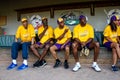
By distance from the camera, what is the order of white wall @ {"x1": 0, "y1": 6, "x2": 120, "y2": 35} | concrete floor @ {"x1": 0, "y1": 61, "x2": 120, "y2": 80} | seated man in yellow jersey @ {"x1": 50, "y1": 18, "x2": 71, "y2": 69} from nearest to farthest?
concrete floor @ {"x1": 0, "y1": 61, "x2": 120, "y2": 80} → seated man in yellow jersey @ {"x1": 50, "y1": 18, "x2": 71, "y2": 69} → white wall @ {"x1": 0, "y1": 6, "x2": 120, "y2": 35}

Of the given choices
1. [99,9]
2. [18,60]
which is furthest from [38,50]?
[99,9]

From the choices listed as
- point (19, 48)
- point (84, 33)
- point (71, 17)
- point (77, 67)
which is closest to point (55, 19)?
point (71, 17)

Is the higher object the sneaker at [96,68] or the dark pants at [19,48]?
the dark pants at [19,48]

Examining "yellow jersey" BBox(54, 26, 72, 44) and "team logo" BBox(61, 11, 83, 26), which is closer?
"yellow jersey" BBox(54, 26, 72, 44)

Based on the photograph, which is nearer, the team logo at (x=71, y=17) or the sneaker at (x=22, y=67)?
the sneaker at (x=22, y=67)

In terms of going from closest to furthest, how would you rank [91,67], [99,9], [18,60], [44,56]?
1. [91,67]
2. [44,56]
3. [18,60]
4. [99,9]

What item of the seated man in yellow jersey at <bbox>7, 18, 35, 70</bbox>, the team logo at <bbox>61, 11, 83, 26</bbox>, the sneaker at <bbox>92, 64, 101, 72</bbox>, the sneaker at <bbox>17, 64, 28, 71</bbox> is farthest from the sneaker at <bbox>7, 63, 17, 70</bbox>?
the team logo at <bbox>61, 11, 83, 26</bbox>

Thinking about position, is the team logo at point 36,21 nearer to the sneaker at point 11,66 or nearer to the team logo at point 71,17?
the team logo at point 71,17

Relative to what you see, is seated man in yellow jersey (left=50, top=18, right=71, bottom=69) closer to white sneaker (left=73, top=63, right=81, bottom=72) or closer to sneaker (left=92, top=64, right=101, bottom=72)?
white sneaker (left=73, top=63, right=81, bottom=72)

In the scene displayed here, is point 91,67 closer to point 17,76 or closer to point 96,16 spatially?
point 17,76

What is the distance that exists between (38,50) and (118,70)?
2.29 metres

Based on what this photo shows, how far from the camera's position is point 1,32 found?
30.5 feet

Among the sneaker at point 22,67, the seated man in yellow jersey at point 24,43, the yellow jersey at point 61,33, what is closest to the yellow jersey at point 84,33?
the yellow jersey at point 61,33

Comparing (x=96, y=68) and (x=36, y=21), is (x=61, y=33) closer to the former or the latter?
(x=96, y=68)
